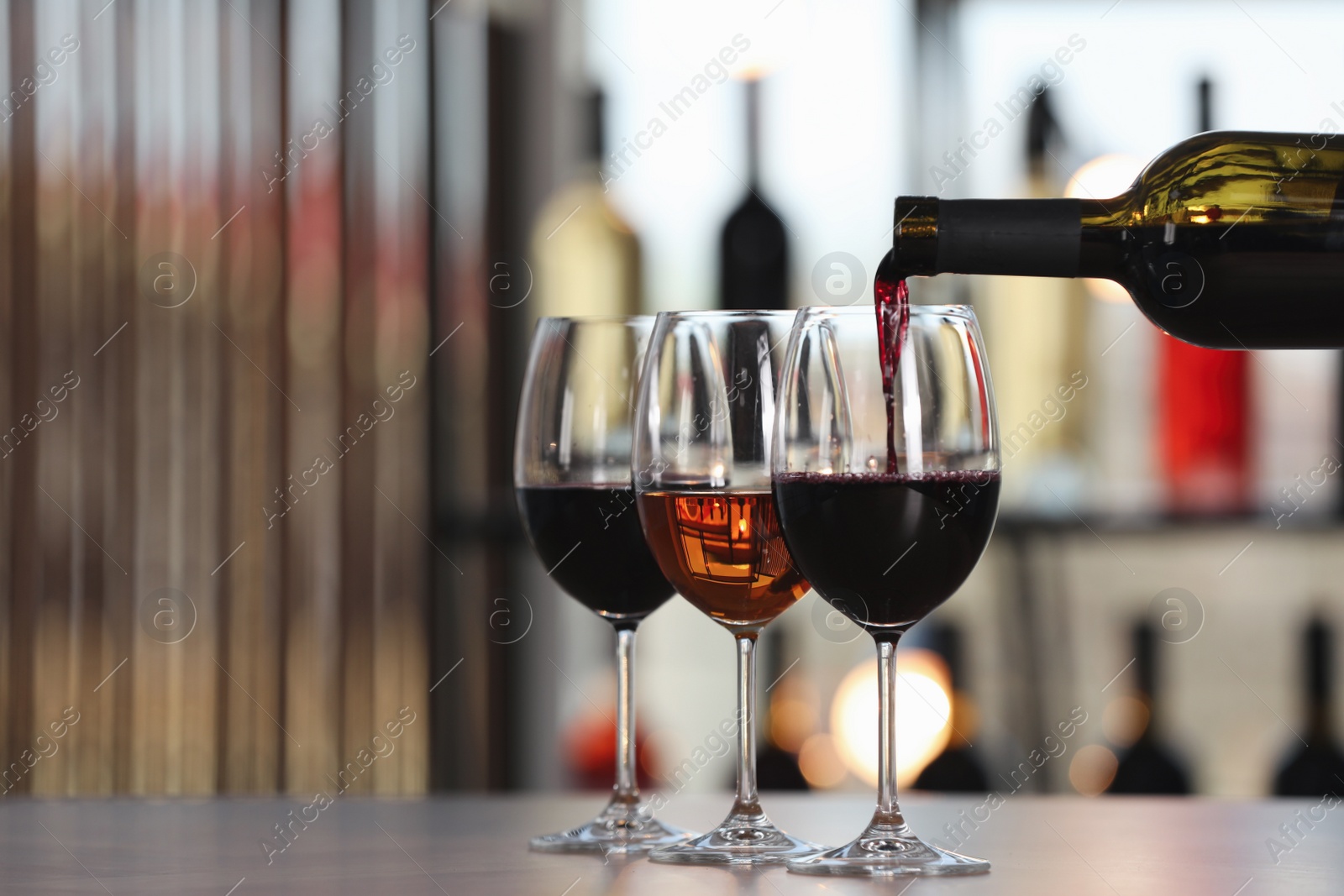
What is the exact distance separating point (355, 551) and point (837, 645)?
1.90 feet

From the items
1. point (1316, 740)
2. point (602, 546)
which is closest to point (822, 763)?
point (1316, 740)

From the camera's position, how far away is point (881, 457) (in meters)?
0.69

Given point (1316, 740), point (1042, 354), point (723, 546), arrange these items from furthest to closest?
point (1042, 354) → point (1316, 740) → point (723, 546)

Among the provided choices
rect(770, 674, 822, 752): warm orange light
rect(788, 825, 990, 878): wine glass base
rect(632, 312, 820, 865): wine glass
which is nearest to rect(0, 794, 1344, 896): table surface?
rect(788, 825, 990, 878): wine glass base

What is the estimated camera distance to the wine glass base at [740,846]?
0.68 meters

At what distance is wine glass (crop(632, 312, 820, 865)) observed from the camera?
751 millimetres

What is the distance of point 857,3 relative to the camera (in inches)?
67.9

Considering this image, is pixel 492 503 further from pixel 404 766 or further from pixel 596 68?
pixel 596 68

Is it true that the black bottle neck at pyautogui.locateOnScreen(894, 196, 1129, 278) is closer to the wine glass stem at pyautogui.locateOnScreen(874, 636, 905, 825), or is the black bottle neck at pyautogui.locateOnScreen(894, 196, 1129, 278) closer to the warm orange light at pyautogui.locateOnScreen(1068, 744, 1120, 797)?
the wine glass stem at pyautogui.locateOnScreen(874, 636, 905, 825)

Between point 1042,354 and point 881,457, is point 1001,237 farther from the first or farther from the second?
point 1042,354

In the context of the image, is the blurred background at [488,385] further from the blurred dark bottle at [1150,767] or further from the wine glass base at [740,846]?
the wine glass base at [740,846]

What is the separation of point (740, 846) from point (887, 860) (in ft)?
0.28

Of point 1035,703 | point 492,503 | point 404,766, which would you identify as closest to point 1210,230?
point 1035,703

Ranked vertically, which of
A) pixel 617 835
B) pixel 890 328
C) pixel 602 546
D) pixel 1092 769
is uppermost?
pixel 890 328
